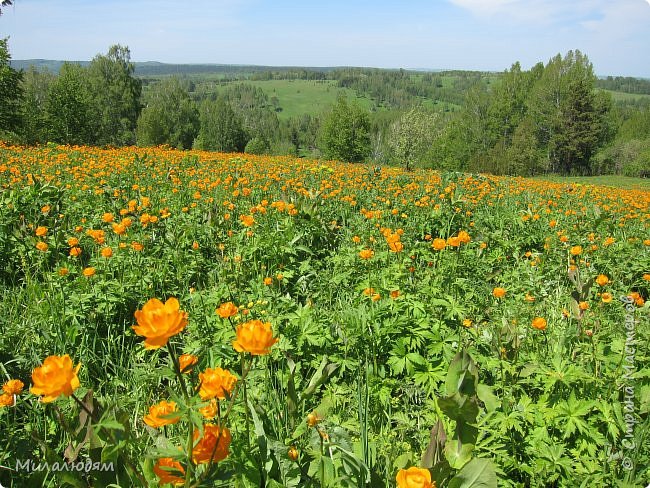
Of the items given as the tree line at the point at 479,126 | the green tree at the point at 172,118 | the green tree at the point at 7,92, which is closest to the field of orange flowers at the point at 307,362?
the green tree at the point at 7,92


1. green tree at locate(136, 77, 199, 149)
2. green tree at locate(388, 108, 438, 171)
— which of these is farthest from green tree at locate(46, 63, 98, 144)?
green tree at locate(388, 108, 438, 171)

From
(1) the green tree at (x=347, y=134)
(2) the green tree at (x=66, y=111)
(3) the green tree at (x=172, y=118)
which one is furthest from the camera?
(3) the green tree at (x=172, y=118)

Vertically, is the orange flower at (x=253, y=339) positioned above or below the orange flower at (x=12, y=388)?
above

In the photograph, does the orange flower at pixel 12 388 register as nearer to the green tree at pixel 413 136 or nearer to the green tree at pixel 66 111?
the green tree at pixel 66 111

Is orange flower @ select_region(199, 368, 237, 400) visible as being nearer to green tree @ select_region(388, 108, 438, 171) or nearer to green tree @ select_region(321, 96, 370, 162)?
green tree @ select_region(321, 96, 370, 162)

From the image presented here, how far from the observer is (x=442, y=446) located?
4.40ft

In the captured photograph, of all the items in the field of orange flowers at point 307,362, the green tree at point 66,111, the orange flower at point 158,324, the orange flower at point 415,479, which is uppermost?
the green tree at point 66,111

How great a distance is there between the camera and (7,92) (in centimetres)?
2009

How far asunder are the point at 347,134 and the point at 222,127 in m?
35.4

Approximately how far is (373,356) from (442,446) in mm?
823

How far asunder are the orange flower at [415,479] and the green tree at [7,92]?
2439 cm

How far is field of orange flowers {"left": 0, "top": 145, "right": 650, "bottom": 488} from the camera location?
1241 millimetres

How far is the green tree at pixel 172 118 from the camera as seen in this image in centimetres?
5067

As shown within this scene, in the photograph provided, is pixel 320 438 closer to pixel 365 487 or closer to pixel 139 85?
pixel 365 487
